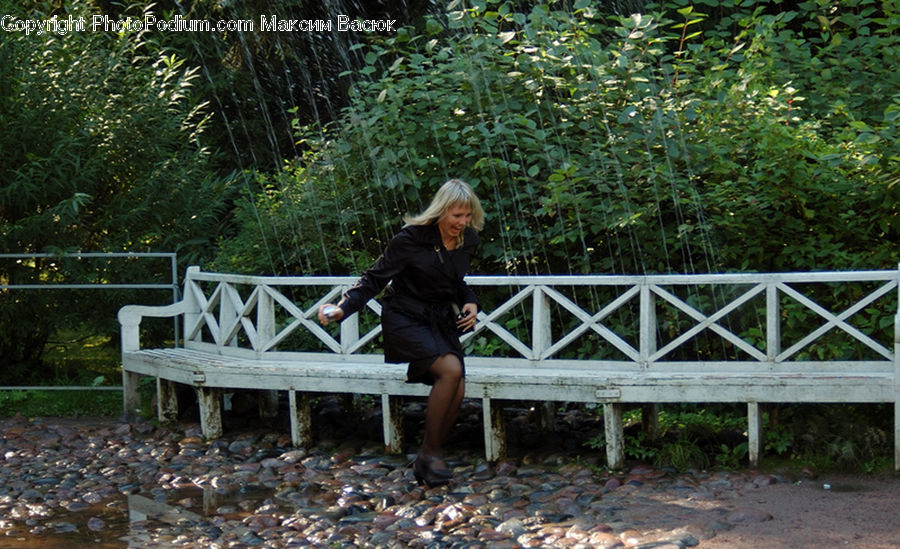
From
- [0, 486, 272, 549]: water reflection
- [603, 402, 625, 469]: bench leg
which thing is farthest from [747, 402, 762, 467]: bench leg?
[0, 486, 272, 549]: water reflection

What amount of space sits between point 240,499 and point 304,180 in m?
4.61

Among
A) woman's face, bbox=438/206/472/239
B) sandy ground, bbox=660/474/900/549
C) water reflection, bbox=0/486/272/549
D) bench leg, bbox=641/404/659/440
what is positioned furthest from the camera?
bench leg, bbox=641/404/659/440

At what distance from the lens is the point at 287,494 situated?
688 centimetres

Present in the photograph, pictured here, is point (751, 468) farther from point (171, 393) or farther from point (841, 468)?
point (171, 393)

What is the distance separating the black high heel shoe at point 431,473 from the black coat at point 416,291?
647mm

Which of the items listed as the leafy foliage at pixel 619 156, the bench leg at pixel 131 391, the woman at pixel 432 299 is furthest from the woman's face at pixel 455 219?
the bench leg at pixel 131 391

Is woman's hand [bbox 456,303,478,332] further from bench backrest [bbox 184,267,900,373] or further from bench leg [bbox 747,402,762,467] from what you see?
bench leg [bbox 747,402,762,467]

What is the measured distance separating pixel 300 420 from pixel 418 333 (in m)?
2.14

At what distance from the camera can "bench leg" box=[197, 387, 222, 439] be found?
339 inches

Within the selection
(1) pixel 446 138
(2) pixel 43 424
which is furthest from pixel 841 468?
(2) pixel 43 424

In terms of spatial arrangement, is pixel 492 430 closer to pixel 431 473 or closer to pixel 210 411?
pixel 431 473

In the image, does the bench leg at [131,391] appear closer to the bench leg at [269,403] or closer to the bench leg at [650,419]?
the bench leg at [269,403]

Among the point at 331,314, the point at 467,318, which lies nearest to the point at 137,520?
the point at 331,314

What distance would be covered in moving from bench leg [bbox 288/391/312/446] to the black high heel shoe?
1.72 meters
